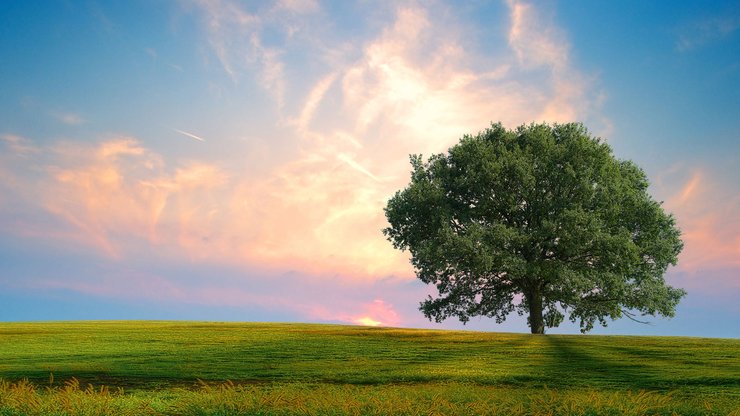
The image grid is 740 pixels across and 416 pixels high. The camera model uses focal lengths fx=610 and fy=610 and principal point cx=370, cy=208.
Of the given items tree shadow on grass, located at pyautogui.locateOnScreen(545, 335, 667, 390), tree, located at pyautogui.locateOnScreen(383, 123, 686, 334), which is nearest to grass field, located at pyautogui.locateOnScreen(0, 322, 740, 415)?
tree shadow on grass, located at pyautogui.locateOnScreen(545, 335, 667, 390)

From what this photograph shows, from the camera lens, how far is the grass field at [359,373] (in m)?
10.6

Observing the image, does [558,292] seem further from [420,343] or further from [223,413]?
[223,413]

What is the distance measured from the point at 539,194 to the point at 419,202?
6.87 meters

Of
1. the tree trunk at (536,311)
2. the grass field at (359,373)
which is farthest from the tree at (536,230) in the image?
the grass field at (359,373)

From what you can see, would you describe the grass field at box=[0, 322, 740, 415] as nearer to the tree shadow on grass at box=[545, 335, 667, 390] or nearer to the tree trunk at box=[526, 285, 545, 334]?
the tree shadow on grass at box=[545, 335, 667, 390]

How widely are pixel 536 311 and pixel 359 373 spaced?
794 inches

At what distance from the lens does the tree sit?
32844 millimetres

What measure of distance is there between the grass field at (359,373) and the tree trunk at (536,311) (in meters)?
6.89

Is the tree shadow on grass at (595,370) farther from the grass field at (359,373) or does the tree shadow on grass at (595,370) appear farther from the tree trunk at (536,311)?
the tree trunk at (536,311)

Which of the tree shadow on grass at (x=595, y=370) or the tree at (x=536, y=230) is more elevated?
the tree at (x=536, y=230)

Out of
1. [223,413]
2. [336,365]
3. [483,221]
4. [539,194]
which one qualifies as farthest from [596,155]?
[223,413]

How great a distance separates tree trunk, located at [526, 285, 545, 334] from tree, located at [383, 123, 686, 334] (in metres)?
0.07

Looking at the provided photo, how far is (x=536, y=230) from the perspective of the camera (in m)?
33.2

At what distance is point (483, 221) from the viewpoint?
35.9 m
